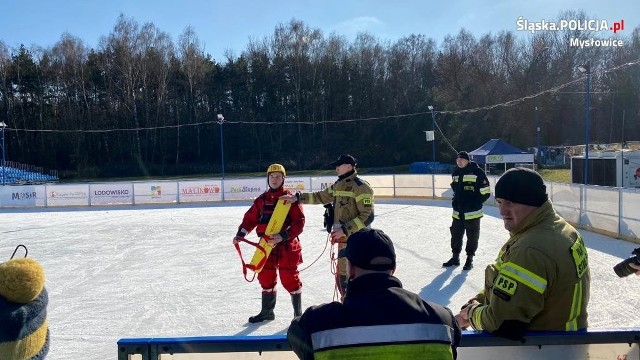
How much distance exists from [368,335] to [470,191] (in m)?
6.47

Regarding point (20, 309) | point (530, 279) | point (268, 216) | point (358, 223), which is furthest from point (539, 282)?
point (268, 216)

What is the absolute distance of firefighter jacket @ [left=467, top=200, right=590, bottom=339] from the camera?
6.99ft

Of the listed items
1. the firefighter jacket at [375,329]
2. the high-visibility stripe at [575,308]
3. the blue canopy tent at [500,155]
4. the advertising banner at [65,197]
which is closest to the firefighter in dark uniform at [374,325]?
the firefighter jacket at [375,329]

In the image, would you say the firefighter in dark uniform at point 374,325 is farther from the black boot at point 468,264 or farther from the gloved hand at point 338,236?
the black boot at point 468,264

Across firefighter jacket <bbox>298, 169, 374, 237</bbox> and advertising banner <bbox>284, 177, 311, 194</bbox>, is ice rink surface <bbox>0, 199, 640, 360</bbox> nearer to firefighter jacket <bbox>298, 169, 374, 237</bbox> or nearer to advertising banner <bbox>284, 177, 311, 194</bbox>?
firefighter jacket <bbox>298, 169, 374, 237</bbox>

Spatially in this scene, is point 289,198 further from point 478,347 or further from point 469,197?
point 478,347

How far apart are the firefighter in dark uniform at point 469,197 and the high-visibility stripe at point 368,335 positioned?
638cm

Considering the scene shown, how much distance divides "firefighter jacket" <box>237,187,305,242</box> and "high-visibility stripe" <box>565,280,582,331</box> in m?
3.71

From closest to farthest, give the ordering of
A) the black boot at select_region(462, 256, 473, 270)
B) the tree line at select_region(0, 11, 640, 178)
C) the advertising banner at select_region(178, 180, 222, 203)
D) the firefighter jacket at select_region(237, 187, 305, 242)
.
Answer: the firefighter jacket at select_region(237, 187, 305, 242) → the black boot at select_region(462, 256, 473, 270) → the advertising banner at select_region(178, 180, 222, 203) → the tree line at select_region(0, 11, 640, 178)

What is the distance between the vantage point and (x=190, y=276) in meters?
8.35

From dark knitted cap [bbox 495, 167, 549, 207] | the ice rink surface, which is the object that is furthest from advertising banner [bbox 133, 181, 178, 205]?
dark knitted cap [bbox 495, 167, 549, 207]

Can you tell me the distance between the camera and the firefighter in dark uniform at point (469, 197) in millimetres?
7805

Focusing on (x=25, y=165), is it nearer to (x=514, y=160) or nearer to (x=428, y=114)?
(x=428, y=114)

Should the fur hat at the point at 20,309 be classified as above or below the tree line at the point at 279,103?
below
